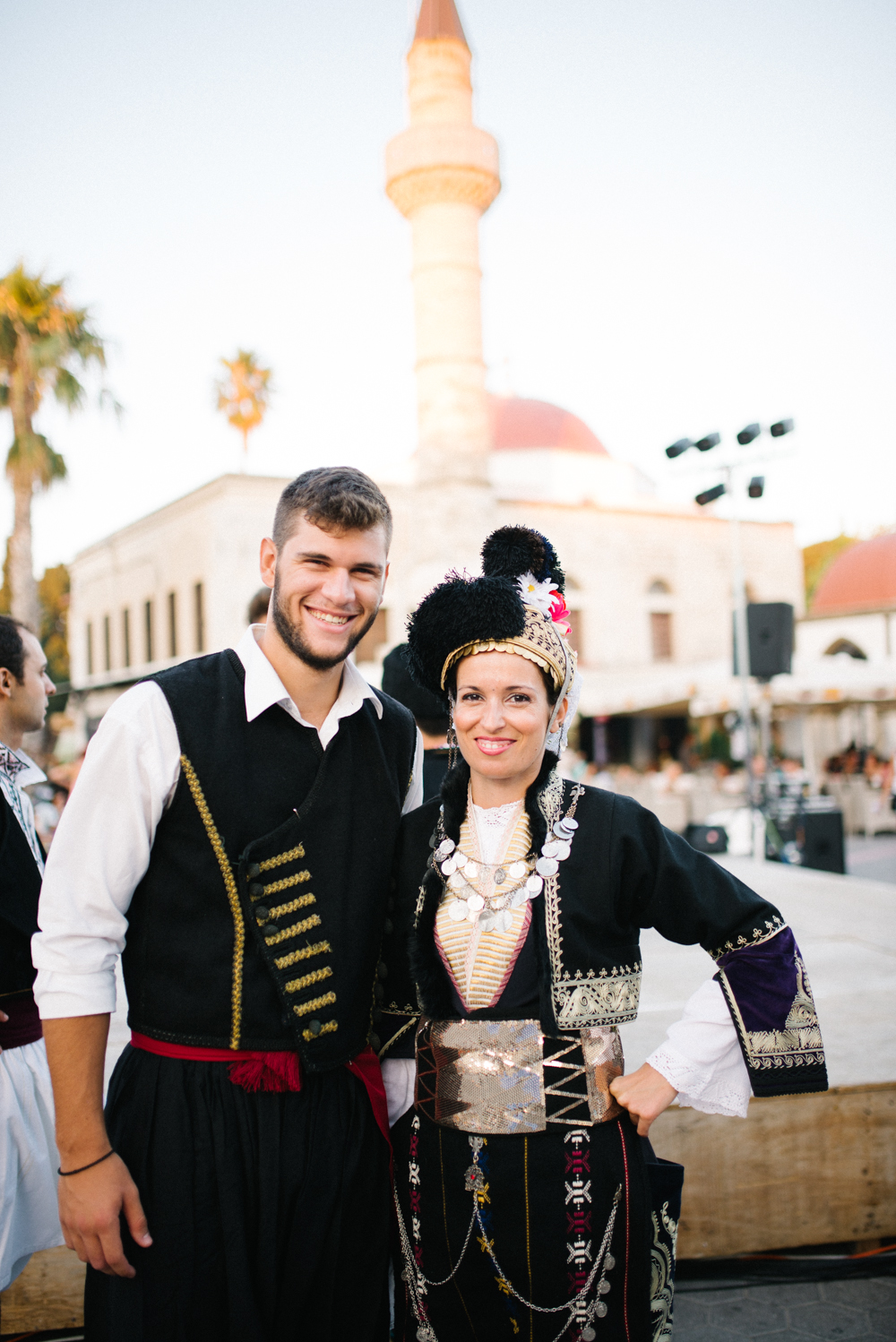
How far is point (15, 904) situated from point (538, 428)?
114 feet

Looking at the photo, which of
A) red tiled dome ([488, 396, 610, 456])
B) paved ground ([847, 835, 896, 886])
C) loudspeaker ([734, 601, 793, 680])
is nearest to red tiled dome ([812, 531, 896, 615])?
red tiled dome ([488, 396, 610, 456])

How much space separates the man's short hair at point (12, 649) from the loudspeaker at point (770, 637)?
412 inches

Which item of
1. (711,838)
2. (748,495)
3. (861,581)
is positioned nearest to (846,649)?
(861,581)

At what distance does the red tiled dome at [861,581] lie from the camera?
31109 mm

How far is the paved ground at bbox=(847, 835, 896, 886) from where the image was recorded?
1105 centimetres

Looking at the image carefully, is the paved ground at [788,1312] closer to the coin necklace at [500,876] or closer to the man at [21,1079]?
the coin necklace at [500,876]

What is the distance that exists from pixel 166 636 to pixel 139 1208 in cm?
2654

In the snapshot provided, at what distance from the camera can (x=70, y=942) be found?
6.02 feet

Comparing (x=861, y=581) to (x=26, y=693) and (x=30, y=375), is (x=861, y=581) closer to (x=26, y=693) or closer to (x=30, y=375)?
(x=30, y=375)

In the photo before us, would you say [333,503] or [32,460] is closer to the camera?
[333,503]

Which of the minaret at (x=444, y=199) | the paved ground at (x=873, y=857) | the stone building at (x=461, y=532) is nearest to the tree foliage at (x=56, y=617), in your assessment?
the stone building at (x=461, y=532)

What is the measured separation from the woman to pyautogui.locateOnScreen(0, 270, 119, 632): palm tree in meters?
16.3

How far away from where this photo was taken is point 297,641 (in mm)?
2066

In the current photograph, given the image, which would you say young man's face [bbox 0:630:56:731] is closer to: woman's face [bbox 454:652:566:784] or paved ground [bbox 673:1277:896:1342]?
woman's face [bbox 454:652:566:784]
